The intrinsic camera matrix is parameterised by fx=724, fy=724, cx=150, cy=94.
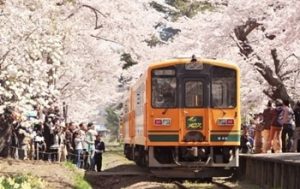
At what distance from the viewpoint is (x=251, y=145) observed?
22828 mm

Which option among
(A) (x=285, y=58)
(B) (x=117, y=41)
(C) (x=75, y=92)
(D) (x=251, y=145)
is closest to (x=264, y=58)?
(A) (x=285, y=58)

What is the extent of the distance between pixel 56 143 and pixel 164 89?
4708 mm

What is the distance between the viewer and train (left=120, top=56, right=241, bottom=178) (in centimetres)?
1515

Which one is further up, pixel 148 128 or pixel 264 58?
pixel 264 58

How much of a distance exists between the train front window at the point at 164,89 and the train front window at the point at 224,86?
0.87 meters

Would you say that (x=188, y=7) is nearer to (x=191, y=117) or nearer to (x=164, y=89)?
A: (x=164, y=89)

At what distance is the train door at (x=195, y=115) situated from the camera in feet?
49.7

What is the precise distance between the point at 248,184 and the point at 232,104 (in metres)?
1.83

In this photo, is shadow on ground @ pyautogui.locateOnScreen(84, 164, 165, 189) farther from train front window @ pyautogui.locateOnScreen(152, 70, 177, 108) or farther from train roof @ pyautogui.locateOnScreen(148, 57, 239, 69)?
train roof @ pyautogui.locateOnScreen(148, 57, 239, 69)

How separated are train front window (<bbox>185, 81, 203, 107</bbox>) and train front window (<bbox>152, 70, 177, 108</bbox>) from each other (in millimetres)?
281

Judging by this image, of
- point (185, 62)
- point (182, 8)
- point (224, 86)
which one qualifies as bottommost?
point (224, 86)

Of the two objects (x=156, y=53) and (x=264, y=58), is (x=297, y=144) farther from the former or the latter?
(x=156, y=53)

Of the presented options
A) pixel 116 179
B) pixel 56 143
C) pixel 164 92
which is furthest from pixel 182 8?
pixel 164 92

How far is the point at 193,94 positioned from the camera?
15469 millimetres
